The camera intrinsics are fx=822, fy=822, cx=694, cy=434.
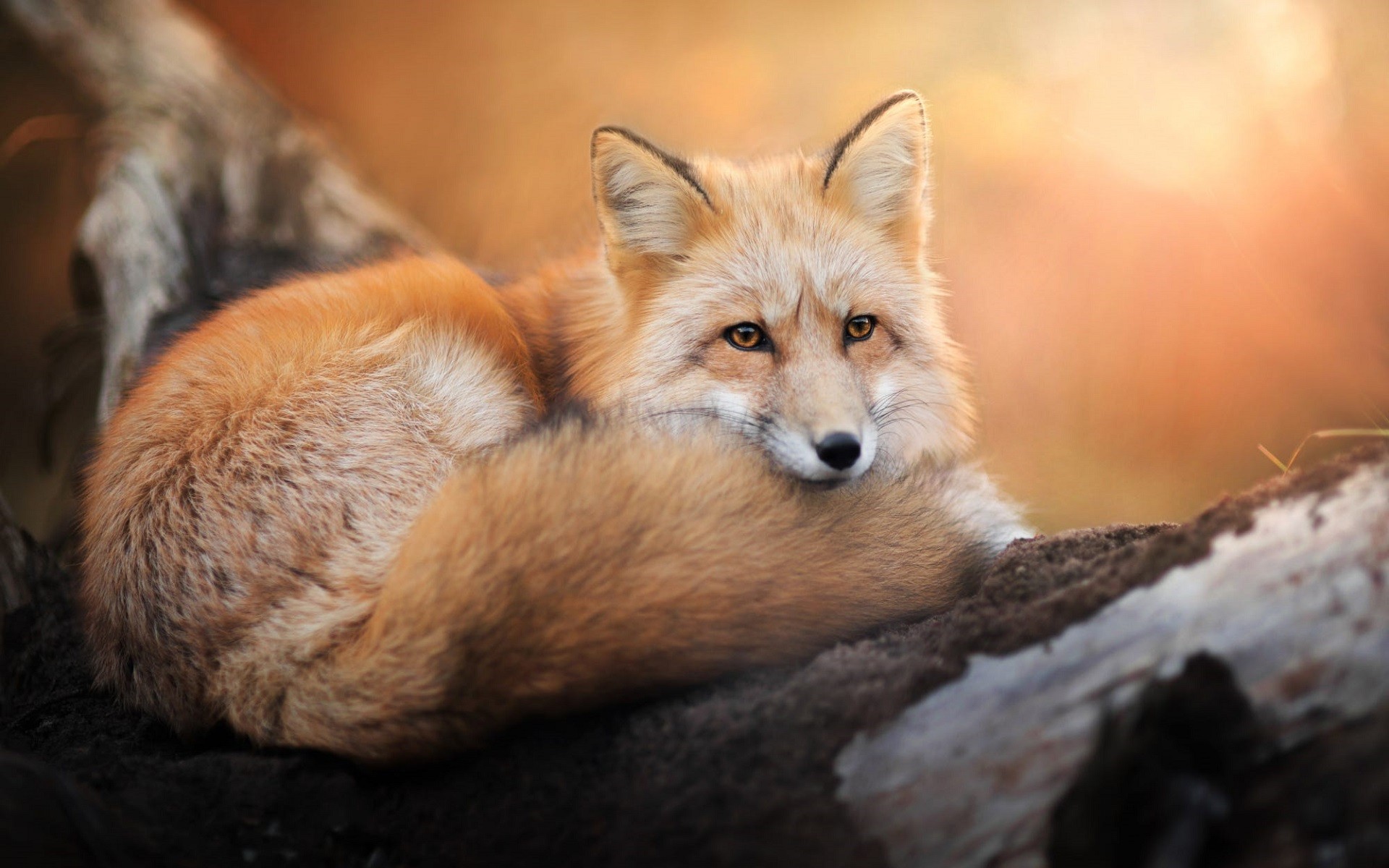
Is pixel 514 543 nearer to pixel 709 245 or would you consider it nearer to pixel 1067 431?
pixel 709 245

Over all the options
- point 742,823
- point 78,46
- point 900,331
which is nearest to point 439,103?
point 78,46

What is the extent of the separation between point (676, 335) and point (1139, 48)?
2724mm

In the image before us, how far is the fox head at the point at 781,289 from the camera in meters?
2.08

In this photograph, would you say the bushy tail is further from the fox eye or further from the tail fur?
the fox eye

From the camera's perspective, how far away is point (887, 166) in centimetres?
234

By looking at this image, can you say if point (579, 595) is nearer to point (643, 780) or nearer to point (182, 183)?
point (643, 780)

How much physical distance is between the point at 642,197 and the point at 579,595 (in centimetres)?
129

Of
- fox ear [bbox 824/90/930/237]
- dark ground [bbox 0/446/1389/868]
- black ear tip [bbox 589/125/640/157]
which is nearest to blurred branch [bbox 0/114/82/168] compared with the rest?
black ear tip [bbox 589/125/640/157]

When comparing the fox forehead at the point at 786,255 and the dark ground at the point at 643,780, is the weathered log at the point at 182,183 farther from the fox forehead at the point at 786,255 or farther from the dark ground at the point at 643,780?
the dark ground at the point at 643,780

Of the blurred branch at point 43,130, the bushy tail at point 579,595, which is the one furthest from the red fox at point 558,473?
the blurred branch at point 43,130

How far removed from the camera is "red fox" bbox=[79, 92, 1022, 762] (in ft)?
4.37

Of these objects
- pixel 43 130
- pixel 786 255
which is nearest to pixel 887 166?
pixel 786 255

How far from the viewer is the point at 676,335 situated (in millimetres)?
2164

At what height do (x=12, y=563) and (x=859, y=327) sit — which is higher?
(x=859, y=327)
